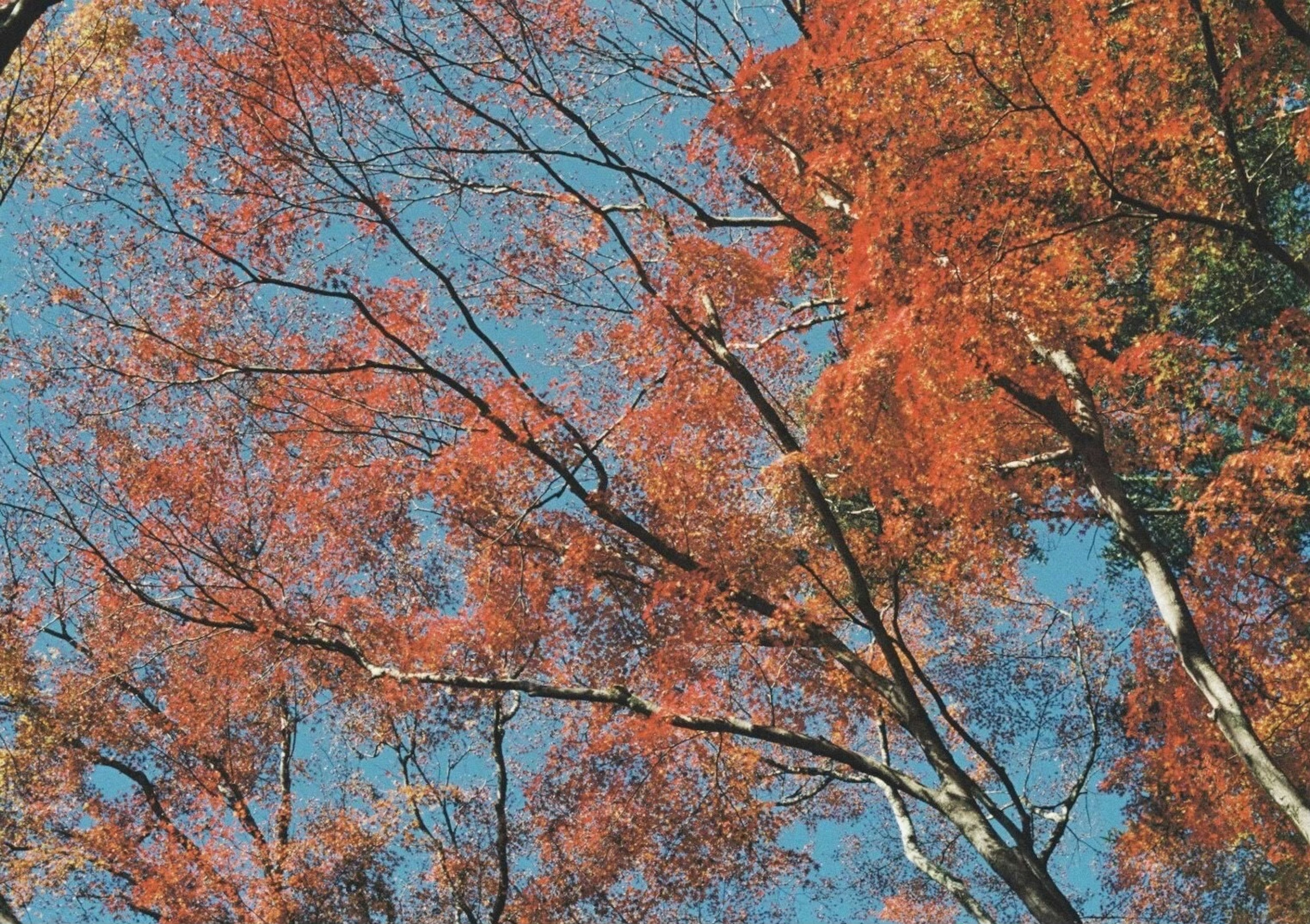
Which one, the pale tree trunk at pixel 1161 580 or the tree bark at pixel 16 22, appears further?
the pale tree trunk at pixel 1161 580

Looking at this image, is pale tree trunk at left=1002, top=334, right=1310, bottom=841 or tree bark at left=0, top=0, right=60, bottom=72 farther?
pale tree trunk at left=1002, top=334, right=1310, bottom=841

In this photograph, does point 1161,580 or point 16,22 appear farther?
point 1161,580

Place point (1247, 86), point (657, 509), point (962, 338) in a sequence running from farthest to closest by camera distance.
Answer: point (657, 509) → point (1247, 86) → point (962, 338)

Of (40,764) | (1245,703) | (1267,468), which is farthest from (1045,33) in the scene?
(40,764)

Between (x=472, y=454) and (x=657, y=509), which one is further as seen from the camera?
(x=657, y=509)

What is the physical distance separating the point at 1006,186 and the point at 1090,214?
1859 mm

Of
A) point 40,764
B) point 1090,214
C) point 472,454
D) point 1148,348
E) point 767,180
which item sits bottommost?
point 40,764

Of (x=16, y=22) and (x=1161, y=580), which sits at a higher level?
(x=1161, y=580)

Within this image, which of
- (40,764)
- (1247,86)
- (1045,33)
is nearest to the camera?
(1247,86)

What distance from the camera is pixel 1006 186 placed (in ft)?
35.4

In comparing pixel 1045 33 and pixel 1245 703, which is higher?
pixel 1045 33

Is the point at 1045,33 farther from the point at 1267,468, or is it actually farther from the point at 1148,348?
the point at 1267,468

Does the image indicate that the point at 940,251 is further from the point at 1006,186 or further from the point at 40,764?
the point at 40,764

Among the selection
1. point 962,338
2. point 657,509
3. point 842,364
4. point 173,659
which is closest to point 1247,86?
point 962,338
